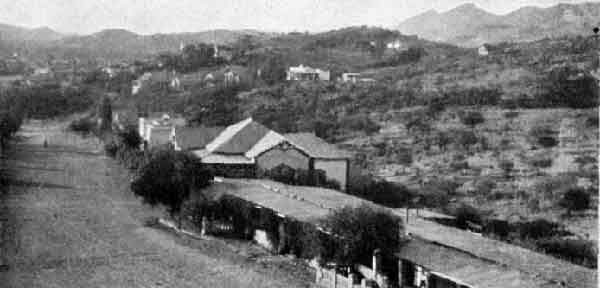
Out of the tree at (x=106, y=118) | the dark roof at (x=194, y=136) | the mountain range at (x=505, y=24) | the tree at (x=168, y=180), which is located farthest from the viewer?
the mountain range at (x=505, y=24)

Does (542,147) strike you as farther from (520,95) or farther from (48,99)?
(48,99)

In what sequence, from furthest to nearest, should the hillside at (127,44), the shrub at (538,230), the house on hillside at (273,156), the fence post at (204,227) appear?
the hillside at (127,44) < the house on hillside at (273,156) < the fence post at (204,227) < the shrub at (538,230)

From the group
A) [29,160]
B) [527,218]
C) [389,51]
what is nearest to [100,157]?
[29,160]

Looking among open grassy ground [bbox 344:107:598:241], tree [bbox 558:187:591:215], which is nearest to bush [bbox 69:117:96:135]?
open grassy ground [bbox 344:107:598:241]

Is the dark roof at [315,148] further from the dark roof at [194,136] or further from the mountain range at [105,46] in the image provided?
the mountain range at [105,46]

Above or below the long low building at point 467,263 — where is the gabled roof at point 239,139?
above

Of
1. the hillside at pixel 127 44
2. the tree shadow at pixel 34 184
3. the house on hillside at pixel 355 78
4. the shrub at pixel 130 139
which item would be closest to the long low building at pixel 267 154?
the tree shadow at pixel 34 184

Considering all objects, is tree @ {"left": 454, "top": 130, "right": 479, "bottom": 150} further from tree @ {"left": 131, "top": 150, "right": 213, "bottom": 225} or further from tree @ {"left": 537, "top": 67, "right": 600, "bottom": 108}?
tree @ {"left": 131, "top": 150, "right": 213, "bottom": 225}

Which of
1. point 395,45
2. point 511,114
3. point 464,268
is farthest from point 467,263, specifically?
point 395,45
